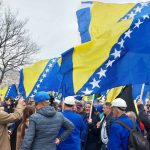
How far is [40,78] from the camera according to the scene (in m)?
13.8

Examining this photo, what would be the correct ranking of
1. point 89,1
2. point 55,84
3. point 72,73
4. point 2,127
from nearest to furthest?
point 2,127, point 72,73, point 89,1, point 55,84

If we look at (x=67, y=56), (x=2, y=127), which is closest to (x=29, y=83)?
(x=67, y=56)

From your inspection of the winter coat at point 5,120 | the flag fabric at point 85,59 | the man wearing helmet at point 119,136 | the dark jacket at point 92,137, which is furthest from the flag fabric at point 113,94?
the man wearing helmet at point 119,136

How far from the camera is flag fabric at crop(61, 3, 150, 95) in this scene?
290 inches

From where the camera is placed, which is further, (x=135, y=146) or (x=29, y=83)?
(x=29, y=83)

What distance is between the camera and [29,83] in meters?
14.0

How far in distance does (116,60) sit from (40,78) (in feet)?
21.1

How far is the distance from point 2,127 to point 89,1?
174 inches

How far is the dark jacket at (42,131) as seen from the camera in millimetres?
6488

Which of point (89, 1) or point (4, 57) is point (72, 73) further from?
point (4, 57)

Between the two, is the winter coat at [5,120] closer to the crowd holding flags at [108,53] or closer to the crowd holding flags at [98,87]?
the crowd holding flags at [98,87]

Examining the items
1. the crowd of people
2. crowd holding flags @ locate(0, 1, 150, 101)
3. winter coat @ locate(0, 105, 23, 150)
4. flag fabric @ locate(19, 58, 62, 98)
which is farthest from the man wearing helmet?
flag fabric @ locate(19, 58, 62, 98)

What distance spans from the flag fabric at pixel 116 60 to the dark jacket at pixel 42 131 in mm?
1324

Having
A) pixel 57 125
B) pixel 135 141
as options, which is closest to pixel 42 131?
pixel 57 125
